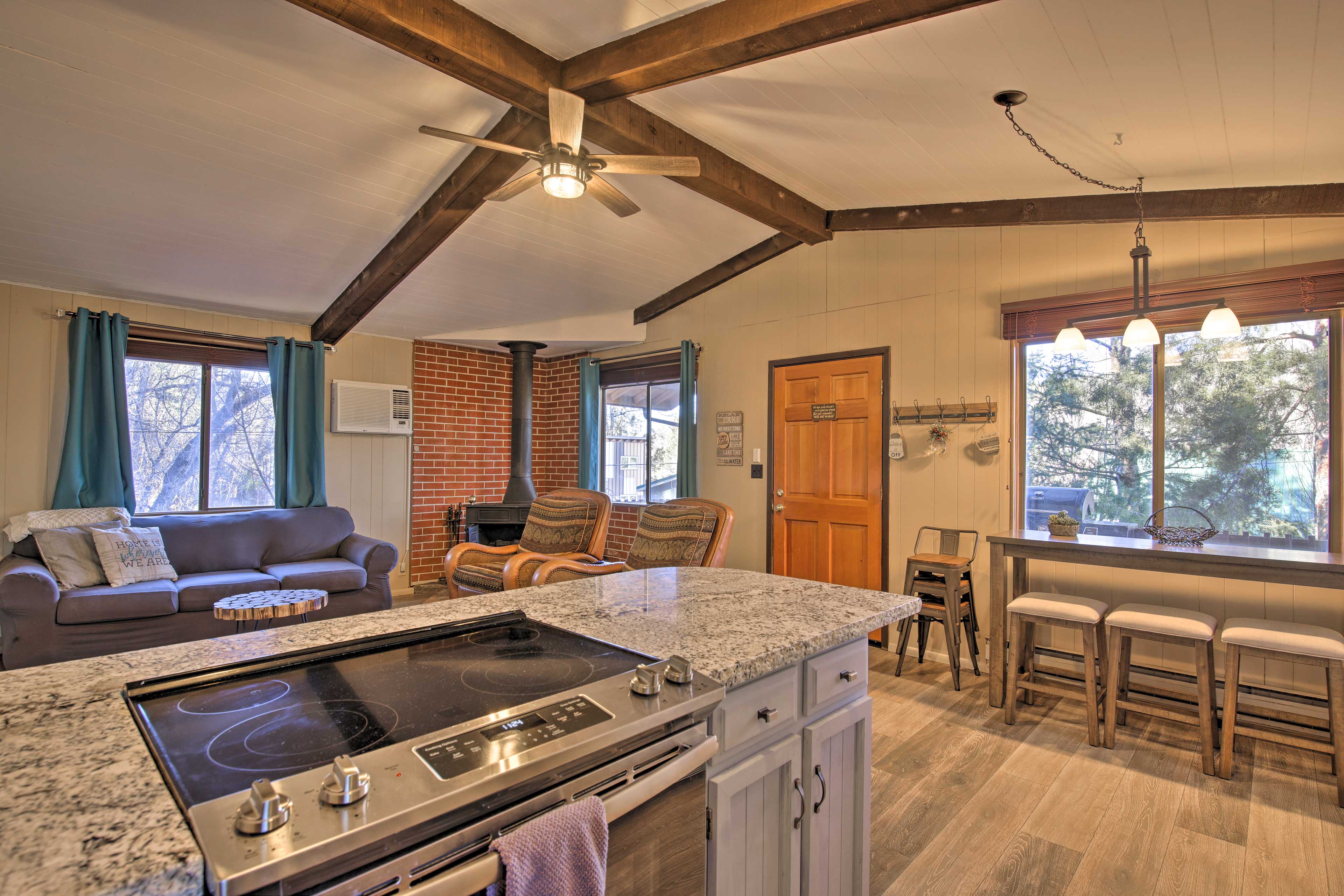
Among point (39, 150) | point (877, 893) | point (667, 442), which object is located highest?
point (39, 150)

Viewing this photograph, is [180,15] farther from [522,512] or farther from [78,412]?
[522,512]

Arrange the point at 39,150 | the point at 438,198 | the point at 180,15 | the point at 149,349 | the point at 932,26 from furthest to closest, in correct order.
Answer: the point at 149,349
the point at 438,198
the point at 39,150
the point at 180,15
the point at 932,26

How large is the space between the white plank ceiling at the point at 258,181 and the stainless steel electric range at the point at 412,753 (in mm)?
2279

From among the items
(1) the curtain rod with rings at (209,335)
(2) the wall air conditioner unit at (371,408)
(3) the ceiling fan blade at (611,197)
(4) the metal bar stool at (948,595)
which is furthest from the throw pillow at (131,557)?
(4) the metal bar stool at (948,595)

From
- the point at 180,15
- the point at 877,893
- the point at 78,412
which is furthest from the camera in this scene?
the point at 78,412

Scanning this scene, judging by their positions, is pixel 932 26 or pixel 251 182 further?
pixel 251 182

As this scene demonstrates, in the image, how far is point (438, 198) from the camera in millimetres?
3477

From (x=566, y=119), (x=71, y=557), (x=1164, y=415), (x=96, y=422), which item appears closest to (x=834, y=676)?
(x=566, y=119)

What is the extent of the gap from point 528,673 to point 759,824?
0.60 meters

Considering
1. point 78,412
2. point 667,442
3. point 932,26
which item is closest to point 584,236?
point 667,442

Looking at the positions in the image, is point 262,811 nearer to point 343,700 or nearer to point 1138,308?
point 343,700

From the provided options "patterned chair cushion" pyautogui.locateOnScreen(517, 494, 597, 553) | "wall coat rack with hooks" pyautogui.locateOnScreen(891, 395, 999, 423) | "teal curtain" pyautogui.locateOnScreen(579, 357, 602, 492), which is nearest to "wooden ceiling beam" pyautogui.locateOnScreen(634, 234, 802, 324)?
"teal curtain" pyautogui.locateOnScreen(579, 357, 602, 492)

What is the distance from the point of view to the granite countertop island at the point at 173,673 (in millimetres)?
599

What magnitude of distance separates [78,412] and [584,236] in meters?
3.34
